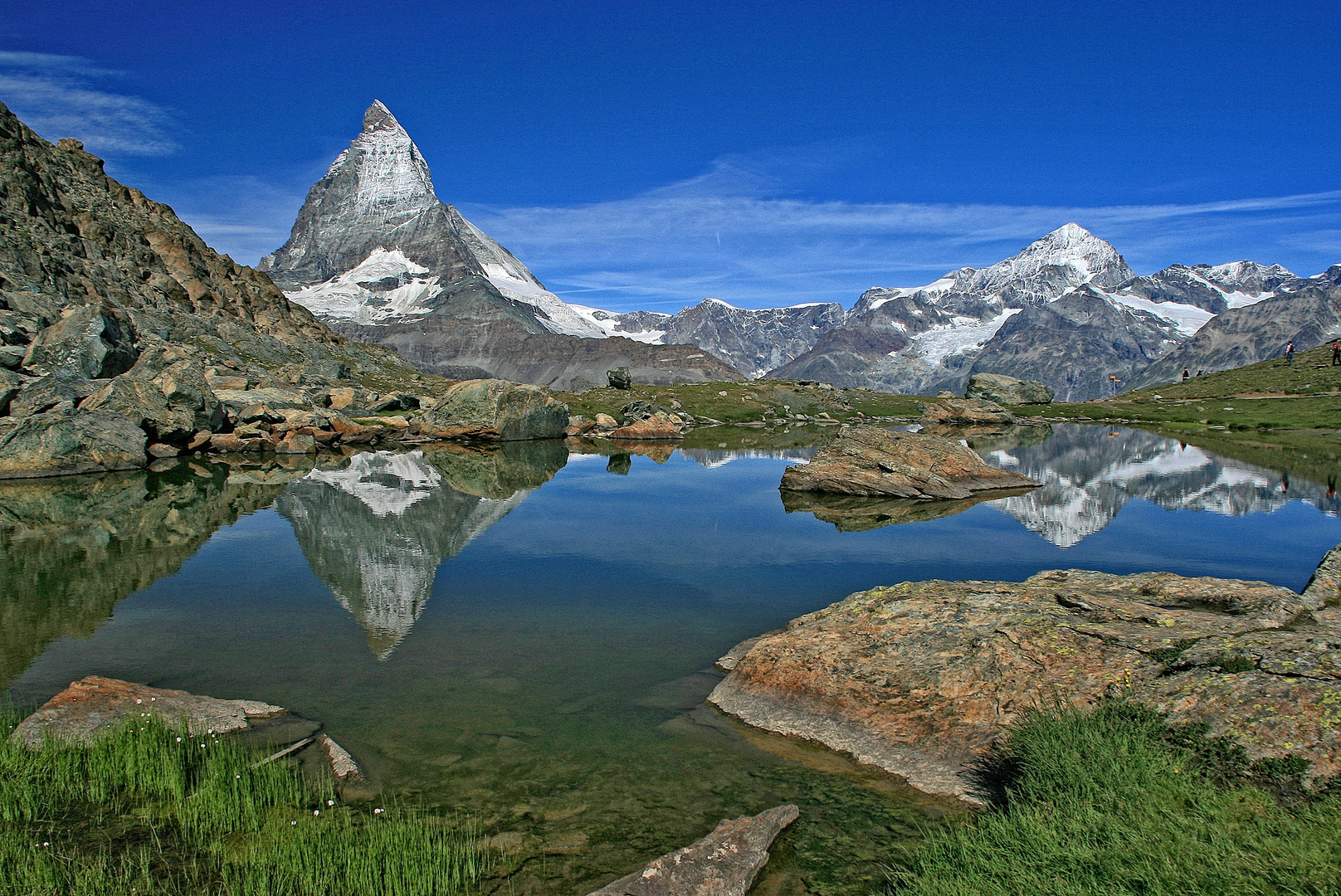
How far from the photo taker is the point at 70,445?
4706 centimetres

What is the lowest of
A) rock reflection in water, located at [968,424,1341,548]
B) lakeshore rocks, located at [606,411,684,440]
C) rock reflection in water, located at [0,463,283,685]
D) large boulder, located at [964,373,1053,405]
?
rock reflection in water, located at [0,463,283,685]

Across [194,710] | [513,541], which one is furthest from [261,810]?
[513,541]

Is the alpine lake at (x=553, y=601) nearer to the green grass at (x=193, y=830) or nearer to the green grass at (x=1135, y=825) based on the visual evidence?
the green grass at (x=193, y=830)

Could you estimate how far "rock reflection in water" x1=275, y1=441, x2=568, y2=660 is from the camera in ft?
65.7

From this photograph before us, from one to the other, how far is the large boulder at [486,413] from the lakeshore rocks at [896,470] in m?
43.2

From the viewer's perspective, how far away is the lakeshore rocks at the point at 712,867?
7723 millimetres

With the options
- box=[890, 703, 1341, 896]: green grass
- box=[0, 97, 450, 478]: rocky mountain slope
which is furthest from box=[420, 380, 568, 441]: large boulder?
box=[890, 703, 1341, 896]: green grass

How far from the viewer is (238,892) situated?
756 centimetres

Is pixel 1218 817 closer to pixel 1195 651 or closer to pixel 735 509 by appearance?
pixel 1195 651

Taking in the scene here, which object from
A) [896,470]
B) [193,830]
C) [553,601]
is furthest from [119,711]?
[896,470]

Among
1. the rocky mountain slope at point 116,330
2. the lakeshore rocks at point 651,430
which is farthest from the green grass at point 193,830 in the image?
the lakeshore rocks at point 651,430

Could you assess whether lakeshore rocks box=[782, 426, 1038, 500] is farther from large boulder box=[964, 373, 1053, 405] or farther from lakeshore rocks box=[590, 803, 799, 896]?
large boulder box=[964, 373, 1053, 405]

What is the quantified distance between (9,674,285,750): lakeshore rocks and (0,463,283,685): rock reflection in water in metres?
4.06

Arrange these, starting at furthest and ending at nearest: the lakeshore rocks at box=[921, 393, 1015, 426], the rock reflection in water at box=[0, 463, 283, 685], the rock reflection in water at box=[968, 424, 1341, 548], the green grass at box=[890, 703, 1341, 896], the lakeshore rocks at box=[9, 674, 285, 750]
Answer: the lakeshore rocks at box=[921, 393, 1015, 426]
the rock reflection in water at box=[968, 424, 1341, 548]
the rock reflection in water at box=[0, 463, 283, 685]
the lakeshore rocks at box=[9, 674, 285, 750]
the green grass at box=[890, 703, 1341, 896]
